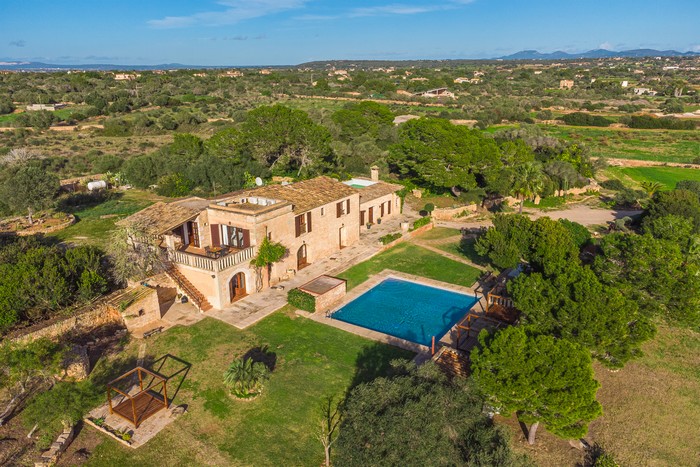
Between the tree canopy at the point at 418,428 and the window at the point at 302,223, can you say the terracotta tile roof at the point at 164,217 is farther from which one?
the tree canopy at the point at 418,428

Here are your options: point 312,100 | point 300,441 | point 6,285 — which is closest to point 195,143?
point 6,285

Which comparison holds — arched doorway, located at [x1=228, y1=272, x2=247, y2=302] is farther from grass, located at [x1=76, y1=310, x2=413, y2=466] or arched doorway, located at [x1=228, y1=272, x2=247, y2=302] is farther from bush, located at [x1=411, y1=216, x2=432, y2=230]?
bush, located at [x1=411, y1=216, x2=432, y2=230]

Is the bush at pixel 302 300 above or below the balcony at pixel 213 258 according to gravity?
below

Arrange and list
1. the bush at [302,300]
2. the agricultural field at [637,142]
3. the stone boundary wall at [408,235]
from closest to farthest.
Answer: the bush at [302,300] → the stone boundary wall at [408,235] → the agricultural field at [637,142]

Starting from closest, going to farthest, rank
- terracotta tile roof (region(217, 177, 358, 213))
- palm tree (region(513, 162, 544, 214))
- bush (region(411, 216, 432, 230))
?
terracotta tile roof (region(217, 177, 358, 213)) → bush (region(411, 216, 432, 230)) → palm tree (region(513, 162, 544, 214))

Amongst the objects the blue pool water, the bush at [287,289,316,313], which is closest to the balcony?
the bush at [287,289,316,313]

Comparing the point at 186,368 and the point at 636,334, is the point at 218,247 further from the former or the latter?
the point at 636,334

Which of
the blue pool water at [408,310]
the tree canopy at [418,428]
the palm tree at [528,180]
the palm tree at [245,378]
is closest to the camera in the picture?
the tree canopy at [418,428]

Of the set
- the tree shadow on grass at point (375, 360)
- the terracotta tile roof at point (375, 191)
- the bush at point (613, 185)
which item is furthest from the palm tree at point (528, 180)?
the tree shadow on grass at point (375, 360)

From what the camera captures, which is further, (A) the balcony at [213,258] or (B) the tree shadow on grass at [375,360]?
(A) the balcony at [213,258]
